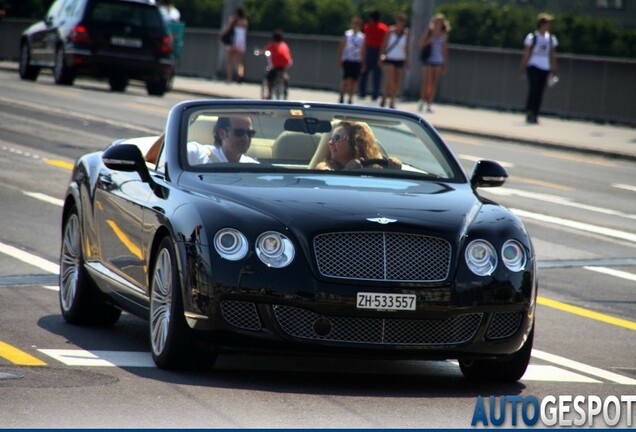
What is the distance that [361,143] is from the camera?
353 inches

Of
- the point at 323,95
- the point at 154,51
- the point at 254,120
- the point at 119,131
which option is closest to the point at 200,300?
the point at 254,120

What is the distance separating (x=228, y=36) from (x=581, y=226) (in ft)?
83.4

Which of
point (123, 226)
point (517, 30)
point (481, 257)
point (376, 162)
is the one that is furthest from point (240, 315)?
point (517, 30)

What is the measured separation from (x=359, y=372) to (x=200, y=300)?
109 cm

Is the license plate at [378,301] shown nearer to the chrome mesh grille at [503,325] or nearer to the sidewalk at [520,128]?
the chrome mesh grille at [503,325]

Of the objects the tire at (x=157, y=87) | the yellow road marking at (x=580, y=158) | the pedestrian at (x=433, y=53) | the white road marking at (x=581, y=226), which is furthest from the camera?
the tire at (x=157, y=87)

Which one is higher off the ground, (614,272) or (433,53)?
(614,272)

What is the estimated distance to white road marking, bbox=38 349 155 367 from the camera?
8016 mm

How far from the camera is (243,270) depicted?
747 cm

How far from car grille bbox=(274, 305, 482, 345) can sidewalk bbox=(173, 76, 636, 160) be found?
1878cm

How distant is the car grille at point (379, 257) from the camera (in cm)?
750

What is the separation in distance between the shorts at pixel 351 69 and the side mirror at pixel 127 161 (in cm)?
2532

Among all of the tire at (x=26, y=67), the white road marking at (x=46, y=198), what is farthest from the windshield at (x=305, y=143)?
the tire at (x=26, y=67)

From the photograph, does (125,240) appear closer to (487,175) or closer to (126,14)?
(487,175)
